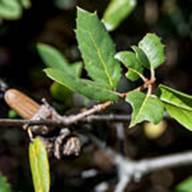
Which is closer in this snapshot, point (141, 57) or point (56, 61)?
point (141, 57)

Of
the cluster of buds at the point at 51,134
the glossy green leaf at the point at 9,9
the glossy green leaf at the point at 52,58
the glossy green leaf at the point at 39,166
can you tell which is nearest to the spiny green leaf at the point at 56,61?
the glossy green leaf at the point at 52,58

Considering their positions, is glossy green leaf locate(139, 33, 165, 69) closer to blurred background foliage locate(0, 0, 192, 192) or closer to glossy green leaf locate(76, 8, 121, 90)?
glossy green leaf locate(76, 8, 121, 90)

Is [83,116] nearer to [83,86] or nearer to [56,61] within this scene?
[83,86]

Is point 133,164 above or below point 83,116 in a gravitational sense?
below

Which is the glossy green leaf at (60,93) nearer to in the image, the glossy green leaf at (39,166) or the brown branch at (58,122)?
the brown branch at (58,122)

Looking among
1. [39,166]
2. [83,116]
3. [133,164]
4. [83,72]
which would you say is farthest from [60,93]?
[83,72]
